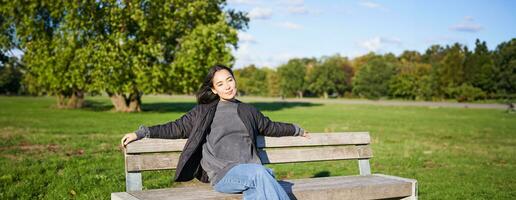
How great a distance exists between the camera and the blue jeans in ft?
12.4

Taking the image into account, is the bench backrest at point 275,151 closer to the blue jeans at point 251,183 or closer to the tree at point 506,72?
the blue jeans at point 251,183

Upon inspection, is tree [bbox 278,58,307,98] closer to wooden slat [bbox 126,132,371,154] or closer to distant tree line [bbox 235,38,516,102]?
distant tree line [bbox 235,38,516,102]

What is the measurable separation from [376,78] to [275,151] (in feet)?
246

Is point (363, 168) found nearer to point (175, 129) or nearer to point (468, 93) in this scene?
point (175, 129)

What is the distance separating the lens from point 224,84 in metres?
4.47

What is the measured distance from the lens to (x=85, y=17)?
2714cm

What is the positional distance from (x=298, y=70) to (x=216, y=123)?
3661 inches

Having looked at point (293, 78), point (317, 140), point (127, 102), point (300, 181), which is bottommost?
point (300, 181)

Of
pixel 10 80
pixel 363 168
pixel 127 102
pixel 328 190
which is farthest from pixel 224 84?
pixel 10 80

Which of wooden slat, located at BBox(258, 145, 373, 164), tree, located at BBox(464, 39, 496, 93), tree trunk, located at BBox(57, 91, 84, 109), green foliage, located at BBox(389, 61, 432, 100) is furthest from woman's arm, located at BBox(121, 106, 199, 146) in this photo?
green foliage, located at BBox(389, 61, 432, 100)

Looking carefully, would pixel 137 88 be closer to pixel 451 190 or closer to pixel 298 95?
pixel 451 190

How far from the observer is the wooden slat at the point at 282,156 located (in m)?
4.21

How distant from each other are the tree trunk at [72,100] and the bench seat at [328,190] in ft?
120

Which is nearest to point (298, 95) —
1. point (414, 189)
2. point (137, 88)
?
point (137, 88)
